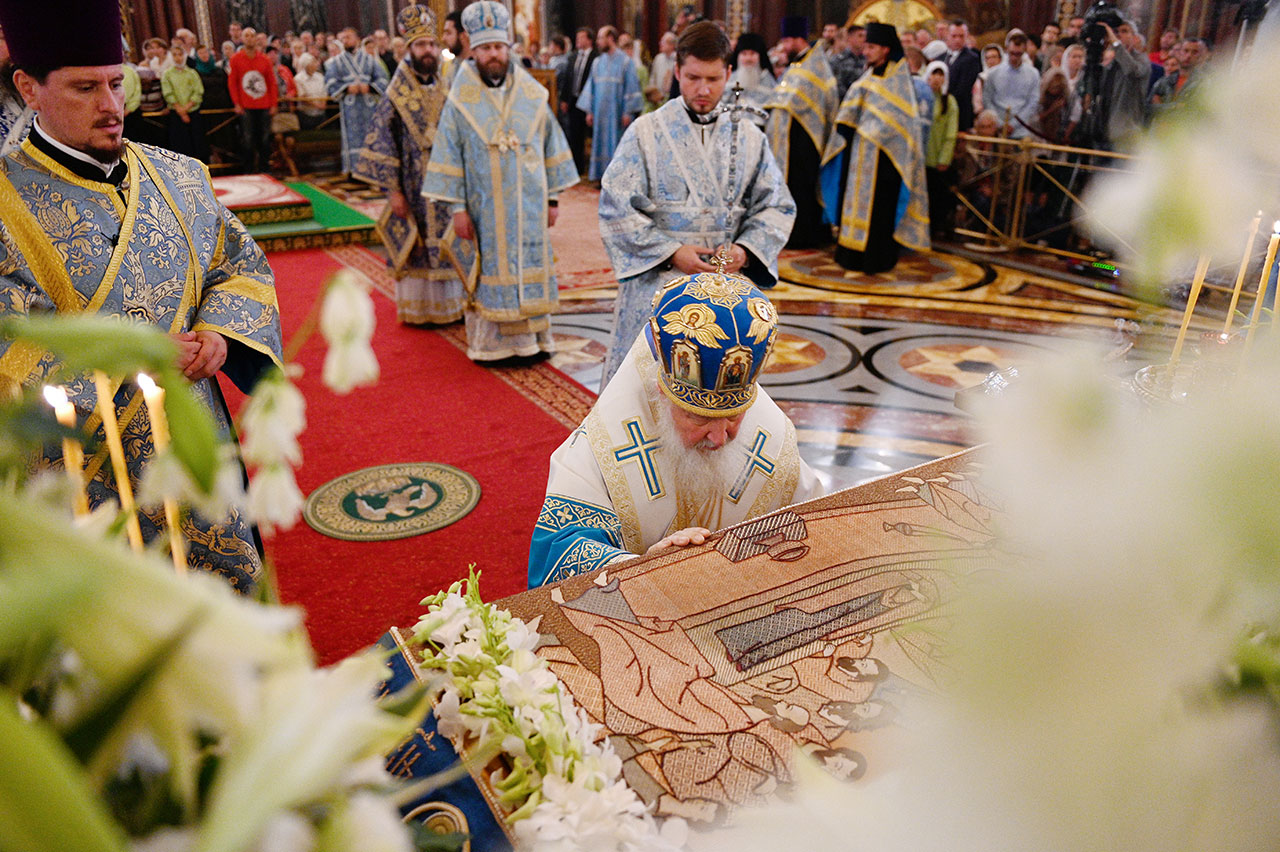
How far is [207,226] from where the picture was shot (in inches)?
87.5

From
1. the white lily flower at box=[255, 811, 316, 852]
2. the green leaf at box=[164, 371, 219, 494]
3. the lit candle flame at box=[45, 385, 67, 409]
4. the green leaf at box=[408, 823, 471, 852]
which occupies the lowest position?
the green leaf at box=[408, 823, 471, 852]

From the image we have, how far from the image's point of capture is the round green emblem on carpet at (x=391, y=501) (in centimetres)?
370

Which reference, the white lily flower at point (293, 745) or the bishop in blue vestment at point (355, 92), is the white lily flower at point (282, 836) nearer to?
the white lily flower at point (293, 745)

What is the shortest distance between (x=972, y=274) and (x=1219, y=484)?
807 cm

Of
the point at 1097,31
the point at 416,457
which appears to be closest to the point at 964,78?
the point at 1097,31

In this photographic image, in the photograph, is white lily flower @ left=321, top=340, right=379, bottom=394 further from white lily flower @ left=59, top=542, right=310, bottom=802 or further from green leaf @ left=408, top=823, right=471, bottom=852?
green leaf @ left=408, top=823, right=471, bottom=852

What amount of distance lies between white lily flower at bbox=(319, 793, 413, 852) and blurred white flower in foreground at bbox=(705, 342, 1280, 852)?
0.18m

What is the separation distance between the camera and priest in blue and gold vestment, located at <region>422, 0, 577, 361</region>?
16.7ft

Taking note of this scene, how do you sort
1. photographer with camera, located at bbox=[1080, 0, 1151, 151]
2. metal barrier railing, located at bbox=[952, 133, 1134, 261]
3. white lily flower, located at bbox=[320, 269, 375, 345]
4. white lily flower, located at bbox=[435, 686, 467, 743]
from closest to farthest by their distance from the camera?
white lily flower, located at bbox=[320, 269, 375, 345] < white lily flower, located at bbox=[435, 686, 467, 743] < photographer with camera, located at bbox=[1080, 0, 1151, 151] < metal barrier railing, located at bbox=[952, 133, 1134, 261]

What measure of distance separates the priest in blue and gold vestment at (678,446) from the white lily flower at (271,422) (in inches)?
52.8

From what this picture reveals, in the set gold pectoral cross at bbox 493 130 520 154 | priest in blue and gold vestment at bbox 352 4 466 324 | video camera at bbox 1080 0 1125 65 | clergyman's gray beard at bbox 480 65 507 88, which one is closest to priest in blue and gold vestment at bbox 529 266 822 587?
gold pectoral cross at bbox 493 130 520 154

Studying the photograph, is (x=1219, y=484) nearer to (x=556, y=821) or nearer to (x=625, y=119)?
(x=556, y=821)

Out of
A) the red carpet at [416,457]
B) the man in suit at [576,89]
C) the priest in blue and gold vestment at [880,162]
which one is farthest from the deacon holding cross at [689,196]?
→ the man in suit at [576,89]

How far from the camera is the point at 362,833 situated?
355 mm
